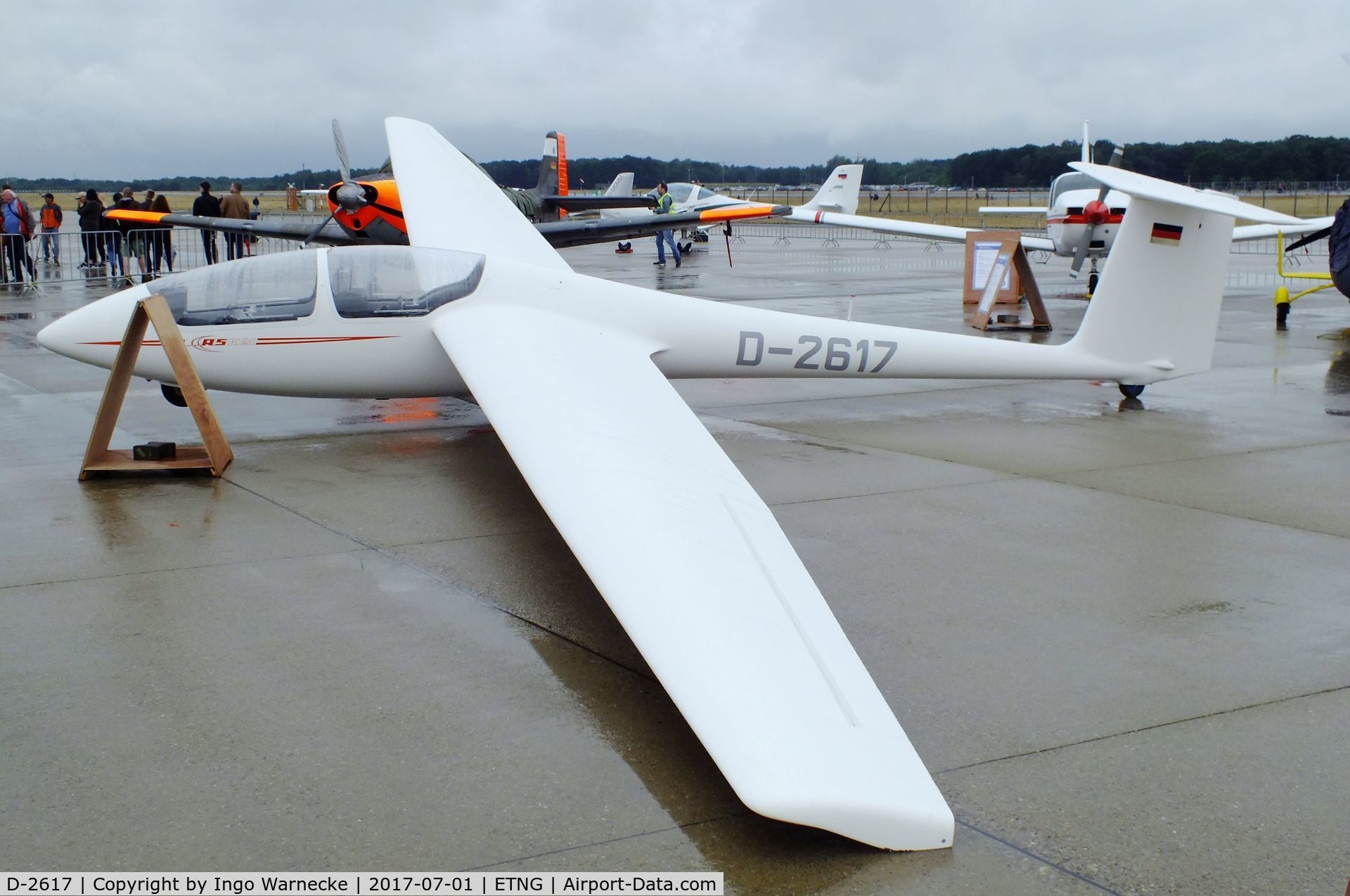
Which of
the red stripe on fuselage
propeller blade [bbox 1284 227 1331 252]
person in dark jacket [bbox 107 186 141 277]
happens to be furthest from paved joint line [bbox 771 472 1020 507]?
person in dark jacket [bbox 107 186 141 277]

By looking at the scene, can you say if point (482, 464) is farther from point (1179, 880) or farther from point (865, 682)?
point (1179, 880)

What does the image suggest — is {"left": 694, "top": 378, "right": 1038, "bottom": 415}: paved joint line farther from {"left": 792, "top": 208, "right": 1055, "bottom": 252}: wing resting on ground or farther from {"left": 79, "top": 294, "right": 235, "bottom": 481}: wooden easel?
{"left": 792, "top": 208, "right": 1055, "bottom": 252}: wing resting on ground

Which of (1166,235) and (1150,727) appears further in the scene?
(1166,235)

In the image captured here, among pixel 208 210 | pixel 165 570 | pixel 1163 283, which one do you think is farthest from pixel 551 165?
pixel 165 570

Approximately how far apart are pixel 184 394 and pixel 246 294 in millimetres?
980

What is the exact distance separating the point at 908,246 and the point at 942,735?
45.6 m

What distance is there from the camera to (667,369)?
363 inches

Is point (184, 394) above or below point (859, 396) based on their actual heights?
above

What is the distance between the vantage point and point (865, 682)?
12.9 feet

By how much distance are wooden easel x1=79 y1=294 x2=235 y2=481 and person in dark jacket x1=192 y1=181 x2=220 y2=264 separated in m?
17.1

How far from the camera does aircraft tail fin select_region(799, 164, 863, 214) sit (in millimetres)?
47312

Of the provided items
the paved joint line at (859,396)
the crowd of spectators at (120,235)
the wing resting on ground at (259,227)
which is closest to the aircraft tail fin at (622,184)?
the crowd of spectators at (120,235)

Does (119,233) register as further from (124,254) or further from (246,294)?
(246,294)

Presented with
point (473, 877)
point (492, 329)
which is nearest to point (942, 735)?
point (473, 877)
